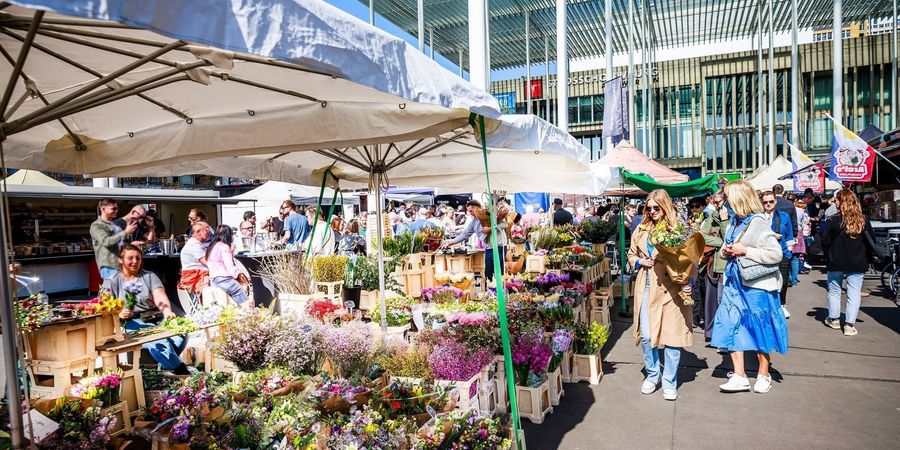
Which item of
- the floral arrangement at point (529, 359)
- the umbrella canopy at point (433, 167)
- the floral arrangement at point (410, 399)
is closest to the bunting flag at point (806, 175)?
the umbrella canopy at point (433, 167)

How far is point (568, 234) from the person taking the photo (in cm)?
1005

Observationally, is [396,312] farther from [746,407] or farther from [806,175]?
[806,175]

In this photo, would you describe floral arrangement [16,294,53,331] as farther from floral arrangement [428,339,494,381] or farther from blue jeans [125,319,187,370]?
floral arrangement [428,339,494,381]

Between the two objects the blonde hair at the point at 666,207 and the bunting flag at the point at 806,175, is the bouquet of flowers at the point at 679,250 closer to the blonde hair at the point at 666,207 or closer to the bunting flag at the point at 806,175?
the blonde hair at the point at 666,207

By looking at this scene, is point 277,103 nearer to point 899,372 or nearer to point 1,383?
point 1,383

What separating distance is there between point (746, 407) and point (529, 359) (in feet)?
6.26

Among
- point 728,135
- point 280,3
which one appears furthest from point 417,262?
point 728,135

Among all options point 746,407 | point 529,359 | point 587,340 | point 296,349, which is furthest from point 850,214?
point 296,349

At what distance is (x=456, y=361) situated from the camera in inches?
157

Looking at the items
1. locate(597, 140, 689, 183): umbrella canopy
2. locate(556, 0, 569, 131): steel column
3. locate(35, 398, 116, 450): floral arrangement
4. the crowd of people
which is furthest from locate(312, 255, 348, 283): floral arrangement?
locate(556, 0, 569, 131): steel column

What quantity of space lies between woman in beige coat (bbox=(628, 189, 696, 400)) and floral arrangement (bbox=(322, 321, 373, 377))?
2.46 metres

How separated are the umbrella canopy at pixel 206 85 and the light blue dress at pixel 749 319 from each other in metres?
3.15

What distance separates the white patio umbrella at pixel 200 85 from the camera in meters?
1.61

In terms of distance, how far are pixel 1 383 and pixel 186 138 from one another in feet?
12.8
